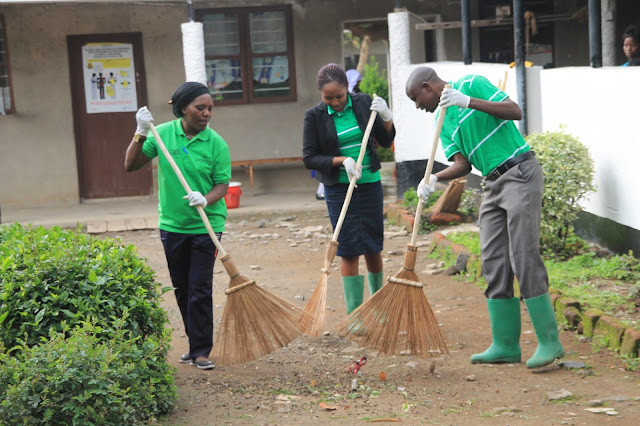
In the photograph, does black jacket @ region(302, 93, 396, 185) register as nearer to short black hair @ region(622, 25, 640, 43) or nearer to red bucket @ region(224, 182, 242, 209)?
short black hair @ region(622, 25, 640, 43)

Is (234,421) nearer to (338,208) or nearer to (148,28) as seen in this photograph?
(338,208)

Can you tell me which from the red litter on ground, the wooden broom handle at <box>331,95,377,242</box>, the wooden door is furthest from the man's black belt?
the wooden door

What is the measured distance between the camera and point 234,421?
4605 millimetres

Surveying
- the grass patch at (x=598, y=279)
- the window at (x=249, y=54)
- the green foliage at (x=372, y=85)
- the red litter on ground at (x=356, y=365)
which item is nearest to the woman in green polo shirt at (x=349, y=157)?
the red litter on ground at (x=356, y=365)

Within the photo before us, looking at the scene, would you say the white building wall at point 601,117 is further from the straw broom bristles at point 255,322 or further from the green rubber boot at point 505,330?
the straw broom bristles at point 255,322

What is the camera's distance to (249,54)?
45.1 ft

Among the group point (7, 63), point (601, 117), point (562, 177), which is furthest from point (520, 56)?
point (7, 63)

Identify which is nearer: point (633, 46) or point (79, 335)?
point (79, 335)

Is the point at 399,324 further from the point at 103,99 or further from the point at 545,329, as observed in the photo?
the point at 103,99

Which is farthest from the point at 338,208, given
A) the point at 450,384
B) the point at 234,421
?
the point at 234,421

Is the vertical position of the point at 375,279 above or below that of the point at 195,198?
below

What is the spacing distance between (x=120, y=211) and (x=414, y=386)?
877 cm

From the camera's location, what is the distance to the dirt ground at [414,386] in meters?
4.65

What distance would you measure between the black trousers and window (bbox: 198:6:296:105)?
840 cm
